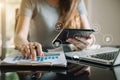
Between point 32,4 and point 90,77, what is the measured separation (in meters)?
0.93

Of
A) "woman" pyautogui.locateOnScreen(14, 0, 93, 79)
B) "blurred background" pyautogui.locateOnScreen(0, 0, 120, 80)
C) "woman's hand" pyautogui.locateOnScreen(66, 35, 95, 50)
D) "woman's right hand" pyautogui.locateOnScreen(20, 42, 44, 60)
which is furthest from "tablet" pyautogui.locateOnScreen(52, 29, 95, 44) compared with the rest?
"blurred background" pyautogui.locateOnScreen(0, 0, 120, 80)

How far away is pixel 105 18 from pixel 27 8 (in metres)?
1.80

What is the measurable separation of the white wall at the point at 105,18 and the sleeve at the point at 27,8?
1677mm

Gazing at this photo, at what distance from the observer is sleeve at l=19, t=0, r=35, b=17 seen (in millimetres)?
1374

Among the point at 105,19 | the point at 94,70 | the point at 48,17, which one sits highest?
the point at 105,19

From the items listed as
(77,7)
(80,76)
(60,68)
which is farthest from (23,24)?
(80,76)

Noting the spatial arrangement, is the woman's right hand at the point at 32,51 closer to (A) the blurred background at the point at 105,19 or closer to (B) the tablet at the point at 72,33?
(B) the tablet at the point at 72,33

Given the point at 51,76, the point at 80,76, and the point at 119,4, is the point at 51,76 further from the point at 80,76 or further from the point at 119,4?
the point at 119,4

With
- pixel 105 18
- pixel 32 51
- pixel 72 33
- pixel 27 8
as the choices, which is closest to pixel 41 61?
pixel 32 51

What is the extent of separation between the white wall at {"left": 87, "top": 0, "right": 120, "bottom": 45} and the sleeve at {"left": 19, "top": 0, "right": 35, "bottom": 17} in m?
1.68

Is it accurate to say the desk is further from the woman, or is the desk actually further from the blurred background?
the blurred background

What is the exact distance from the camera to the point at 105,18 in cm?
299

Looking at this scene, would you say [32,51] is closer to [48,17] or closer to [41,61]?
[41,61]

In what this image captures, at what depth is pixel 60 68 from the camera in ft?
2.33
